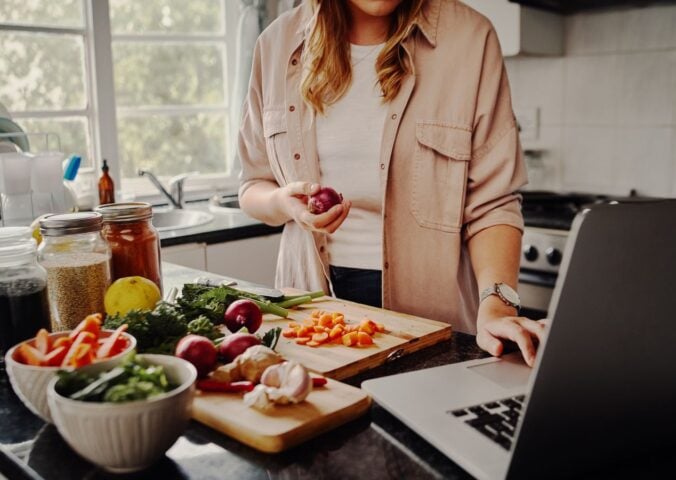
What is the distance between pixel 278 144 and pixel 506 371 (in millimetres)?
868

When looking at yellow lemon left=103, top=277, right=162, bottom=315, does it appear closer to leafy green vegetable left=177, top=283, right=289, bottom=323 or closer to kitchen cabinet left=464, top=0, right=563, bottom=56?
leafy green vegetable left=177, top=283, right=289, bottom=323

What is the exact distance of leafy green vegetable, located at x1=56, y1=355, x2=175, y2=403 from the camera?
774 millimetres

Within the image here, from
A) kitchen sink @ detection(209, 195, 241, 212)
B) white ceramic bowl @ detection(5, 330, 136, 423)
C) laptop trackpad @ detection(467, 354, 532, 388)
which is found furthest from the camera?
kitchen sink @ detection(209, 195, 241, 212)

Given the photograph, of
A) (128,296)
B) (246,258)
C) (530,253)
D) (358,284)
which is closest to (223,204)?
(246,258)

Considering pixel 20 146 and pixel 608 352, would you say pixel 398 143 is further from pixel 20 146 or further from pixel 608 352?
pixel 20 146

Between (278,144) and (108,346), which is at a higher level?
(278,144)

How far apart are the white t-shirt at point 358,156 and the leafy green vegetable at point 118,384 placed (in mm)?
849

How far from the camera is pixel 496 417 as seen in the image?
86 centimetres

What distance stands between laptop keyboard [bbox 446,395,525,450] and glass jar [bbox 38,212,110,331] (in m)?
0.65

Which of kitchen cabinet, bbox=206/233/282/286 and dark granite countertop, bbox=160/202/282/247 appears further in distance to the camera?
kitchen cabinet, bbox=206/233/282/286

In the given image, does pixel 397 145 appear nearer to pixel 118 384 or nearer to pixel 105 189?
pixel 118 384

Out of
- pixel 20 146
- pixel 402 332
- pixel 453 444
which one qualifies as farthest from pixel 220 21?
pixel 453 444

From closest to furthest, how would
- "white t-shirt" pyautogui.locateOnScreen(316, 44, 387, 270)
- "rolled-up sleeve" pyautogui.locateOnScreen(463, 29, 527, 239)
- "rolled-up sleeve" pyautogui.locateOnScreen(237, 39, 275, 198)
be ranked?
1. "rolled-up sleeve" pyautogui.locateOnScreen(463, 29, 527, 239)
2. "white t-shirt" pyautogui.locateOnScreen(316, 44, 387, 270)
3. "rolled-up sleeve" pyautogui.locateOnScreen(237, 39, 275, 198)

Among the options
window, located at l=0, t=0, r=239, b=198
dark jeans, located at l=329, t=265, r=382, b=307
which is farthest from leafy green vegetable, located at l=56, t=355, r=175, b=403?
window, located at l=0, t=0, r=239, b=198
